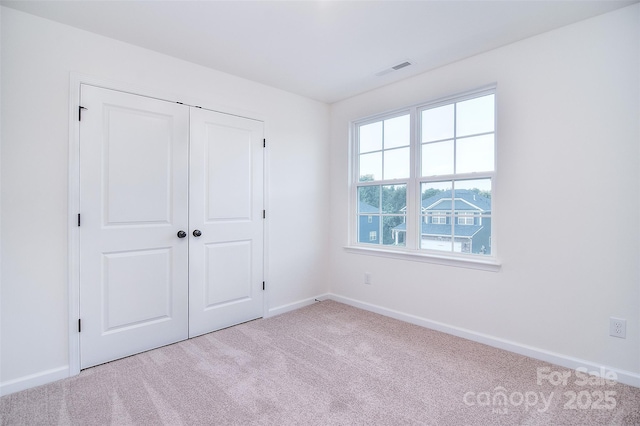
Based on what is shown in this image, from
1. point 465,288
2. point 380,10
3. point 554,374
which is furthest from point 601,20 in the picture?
point 554,374

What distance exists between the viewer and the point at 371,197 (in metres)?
3.70

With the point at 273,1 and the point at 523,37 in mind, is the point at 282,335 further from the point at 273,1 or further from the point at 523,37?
the point at 523,37

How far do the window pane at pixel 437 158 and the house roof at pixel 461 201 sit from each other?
8.8 inches

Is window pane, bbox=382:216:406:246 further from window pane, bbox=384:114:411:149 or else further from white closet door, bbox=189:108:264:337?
white closet door, bbox=189:108:264:337

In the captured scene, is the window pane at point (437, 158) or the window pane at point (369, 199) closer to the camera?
the window pane at point (437, 158)

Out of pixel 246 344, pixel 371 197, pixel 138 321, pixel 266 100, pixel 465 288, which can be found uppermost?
pixel 266 100

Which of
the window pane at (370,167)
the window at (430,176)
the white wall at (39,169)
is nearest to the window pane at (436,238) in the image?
the window at (430,176)

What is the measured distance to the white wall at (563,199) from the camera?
2.08 metres

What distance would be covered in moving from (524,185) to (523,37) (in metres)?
1.19

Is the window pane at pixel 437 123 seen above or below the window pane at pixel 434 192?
above

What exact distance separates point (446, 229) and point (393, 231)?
62cm

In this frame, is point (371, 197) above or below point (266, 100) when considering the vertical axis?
below

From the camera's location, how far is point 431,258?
3033mm

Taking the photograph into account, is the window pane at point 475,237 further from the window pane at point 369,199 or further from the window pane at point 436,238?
the window pane at point 369,199
